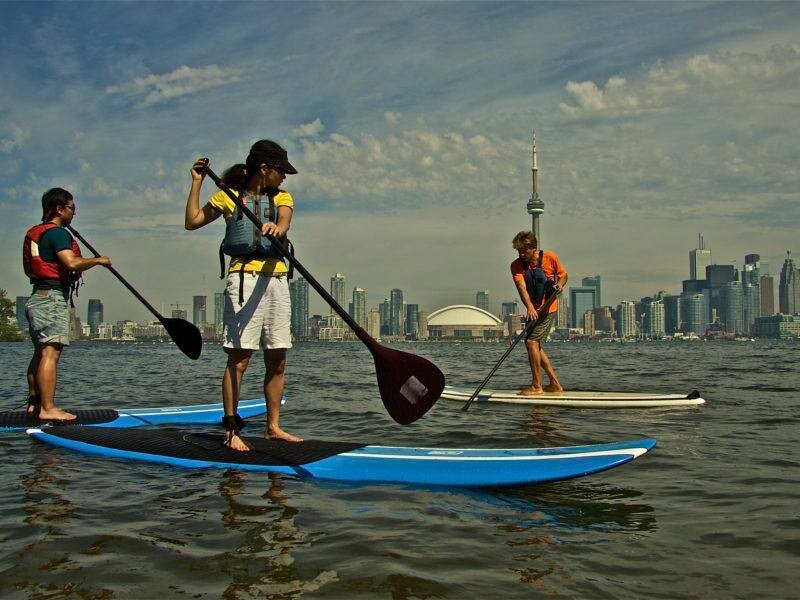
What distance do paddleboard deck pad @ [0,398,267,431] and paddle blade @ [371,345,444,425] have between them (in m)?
3.11

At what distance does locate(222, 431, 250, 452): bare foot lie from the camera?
4898mm

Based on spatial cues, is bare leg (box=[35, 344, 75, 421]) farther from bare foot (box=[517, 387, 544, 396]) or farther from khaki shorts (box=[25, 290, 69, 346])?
bare foot (box=[517, 387, 544, 396])

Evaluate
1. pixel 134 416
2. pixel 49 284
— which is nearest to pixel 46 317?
pixel 49 284

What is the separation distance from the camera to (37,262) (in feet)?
21.4

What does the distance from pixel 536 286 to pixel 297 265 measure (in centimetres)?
507

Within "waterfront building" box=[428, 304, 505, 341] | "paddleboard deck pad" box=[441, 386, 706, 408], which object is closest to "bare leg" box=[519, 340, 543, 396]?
"paddleboard deck pad" box=[441, 386, 706, 408]

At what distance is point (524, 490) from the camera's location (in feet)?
13.4

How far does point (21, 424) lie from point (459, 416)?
4632 millimetres

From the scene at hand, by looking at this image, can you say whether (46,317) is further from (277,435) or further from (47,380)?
(277,435)

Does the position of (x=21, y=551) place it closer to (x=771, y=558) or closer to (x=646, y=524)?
(x=646, y=524)

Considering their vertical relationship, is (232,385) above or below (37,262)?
below

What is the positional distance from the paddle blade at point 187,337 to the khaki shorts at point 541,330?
4.48m

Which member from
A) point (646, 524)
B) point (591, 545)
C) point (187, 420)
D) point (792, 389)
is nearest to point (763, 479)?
point (646, 524)

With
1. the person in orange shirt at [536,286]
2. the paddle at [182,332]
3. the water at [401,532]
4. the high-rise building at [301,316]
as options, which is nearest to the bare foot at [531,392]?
the person in orange shirt at [536,286]
